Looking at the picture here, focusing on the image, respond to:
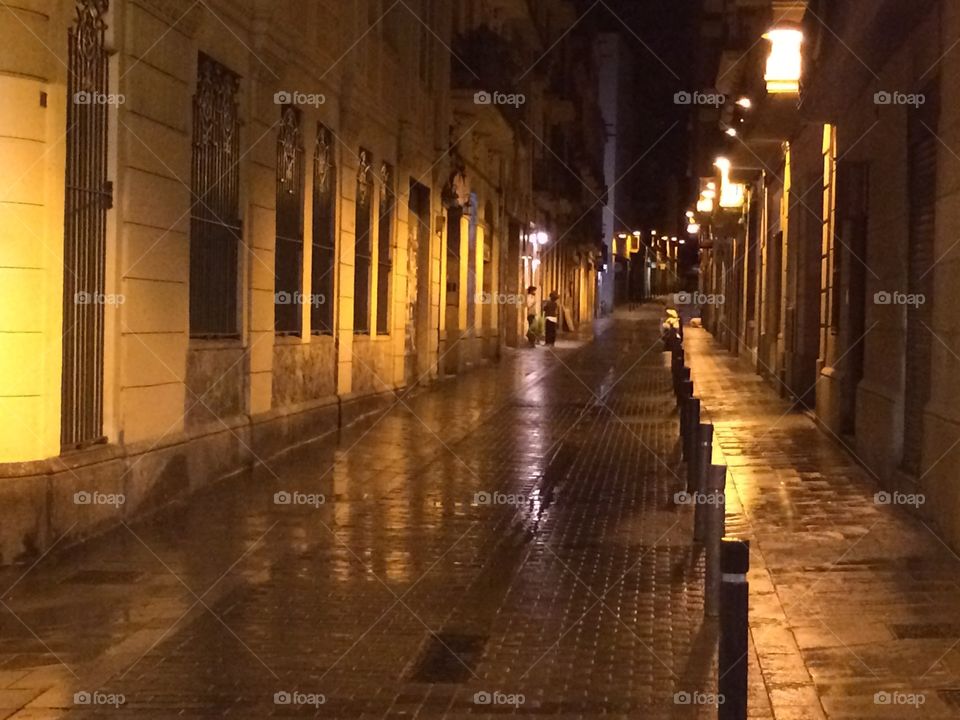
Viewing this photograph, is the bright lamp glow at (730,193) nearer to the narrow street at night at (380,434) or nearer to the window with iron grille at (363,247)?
the narrow street at night at (380,434)

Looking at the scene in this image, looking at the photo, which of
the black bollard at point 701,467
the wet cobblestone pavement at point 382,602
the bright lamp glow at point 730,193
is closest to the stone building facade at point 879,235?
the black bollard at point 701,467

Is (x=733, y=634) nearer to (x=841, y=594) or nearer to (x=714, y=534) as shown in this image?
(x=714, y=534)

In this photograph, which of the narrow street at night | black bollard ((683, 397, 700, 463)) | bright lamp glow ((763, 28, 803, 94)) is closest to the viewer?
the narrow street at night

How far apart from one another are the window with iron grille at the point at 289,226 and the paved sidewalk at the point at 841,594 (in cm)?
498

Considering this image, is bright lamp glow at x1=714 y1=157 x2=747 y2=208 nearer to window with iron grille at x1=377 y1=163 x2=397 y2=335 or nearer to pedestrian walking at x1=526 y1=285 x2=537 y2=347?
pedestrian walking at x1=526 y1=285 x2=537 y2=347

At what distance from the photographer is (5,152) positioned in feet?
29.0

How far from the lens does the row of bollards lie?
15.2 ft

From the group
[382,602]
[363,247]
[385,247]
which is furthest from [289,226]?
[382,602]

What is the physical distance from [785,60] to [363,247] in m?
6.08

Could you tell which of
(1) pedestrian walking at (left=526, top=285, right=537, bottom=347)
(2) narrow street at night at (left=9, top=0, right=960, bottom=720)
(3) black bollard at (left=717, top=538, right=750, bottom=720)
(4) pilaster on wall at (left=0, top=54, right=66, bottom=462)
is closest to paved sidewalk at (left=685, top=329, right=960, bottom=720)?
(2) narrow street at night at (left=9, top=0, right=960, bottom=720)

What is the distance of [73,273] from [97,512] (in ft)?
5.71

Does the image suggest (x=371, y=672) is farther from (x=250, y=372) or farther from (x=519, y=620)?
(x=250, y=372)

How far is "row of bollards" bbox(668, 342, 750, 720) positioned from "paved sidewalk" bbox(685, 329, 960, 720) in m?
0.40

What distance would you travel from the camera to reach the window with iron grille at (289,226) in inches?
568
